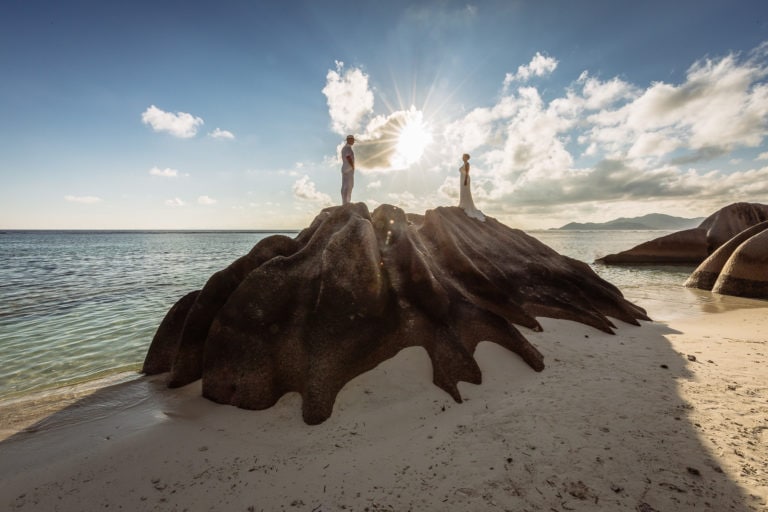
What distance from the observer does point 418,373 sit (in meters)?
5.88

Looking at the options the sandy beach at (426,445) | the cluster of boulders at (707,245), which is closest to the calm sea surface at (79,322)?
the cluster of boulders at (707,245)

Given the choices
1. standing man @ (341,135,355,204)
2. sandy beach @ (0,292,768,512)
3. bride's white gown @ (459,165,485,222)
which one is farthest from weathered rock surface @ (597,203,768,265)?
standing man @ (341,135,355,204)

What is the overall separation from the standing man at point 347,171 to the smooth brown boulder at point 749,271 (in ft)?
67.0

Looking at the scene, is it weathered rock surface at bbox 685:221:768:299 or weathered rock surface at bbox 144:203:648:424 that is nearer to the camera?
weathered rock surface at bbox 144:203:648:424

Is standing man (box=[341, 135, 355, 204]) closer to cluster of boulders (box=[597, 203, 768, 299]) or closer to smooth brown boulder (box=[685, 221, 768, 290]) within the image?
cluster of boulders (box=[597, 203, 768, 299])

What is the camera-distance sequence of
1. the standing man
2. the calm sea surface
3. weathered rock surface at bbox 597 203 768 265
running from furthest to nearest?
weathered rock surface at bbox 597 203 768 265
the standing man
the calm sea surface

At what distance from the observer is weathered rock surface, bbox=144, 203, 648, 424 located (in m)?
5.63

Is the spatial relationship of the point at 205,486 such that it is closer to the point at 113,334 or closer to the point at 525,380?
the point at 525,380

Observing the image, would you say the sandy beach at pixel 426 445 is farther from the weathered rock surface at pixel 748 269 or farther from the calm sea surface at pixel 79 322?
the weathered rock surface at pixel 748 269

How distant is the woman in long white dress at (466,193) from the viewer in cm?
1284

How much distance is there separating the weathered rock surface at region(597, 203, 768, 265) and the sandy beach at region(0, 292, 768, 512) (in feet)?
116

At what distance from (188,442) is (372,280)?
3.90m

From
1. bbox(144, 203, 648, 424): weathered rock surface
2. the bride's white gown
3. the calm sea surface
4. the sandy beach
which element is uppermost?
the bride's white gown

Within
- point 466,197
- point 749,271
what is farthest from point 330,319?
point 749,271
